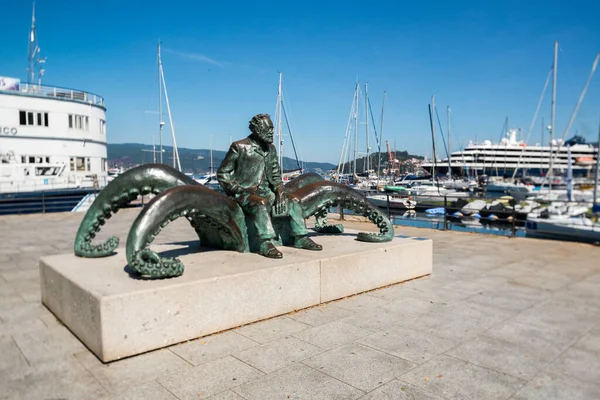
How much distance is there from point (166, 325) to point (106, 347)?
23.3 inches

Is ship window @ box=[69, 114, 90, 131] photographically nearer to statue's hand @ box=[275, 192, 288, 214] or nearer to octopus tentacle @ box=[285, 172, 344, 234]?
octopus tentacle @ box=[285, 172, 344, 234]

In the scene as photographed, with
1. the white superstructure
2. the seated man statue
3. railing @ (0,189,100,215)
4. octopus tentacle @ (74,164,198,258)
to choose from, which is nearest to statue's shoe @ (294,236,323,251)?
the seated man statue

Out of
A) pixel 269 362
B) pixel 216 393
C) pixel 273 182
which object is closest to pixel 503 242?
pixel 273 182

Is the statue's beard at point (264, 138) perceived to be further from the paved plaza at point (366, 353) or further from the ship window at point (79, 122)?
the ship window at point (79, 122)

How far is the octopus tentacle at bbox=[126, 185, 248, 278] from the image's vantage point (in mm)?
4848

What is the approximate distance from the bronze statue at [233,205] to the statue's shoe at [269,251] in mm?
14

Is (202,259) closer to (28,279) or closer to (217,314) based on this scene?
(217,314)

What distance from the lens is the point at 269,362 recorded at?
424cm

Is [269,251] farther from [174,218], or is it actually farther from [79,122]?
[79,122]

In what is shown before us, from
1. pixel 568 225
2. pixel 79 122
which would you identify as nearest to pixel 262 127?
pixel 568 225

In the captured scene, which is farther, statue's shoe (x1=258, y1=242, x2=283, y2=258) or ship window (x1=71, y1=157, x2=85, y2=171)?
ship window (x1=71, y1=157, x2=85, y2=171)

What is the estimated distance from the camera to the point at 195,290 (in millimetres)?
4777

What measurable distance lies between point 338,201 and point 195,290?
3239mm

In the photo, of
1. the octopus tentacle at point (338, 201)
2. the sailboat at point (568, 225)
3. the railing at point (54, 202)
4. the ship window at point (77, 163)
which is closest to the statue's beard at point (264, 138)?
the octopus tentacle at point (338, 201)
